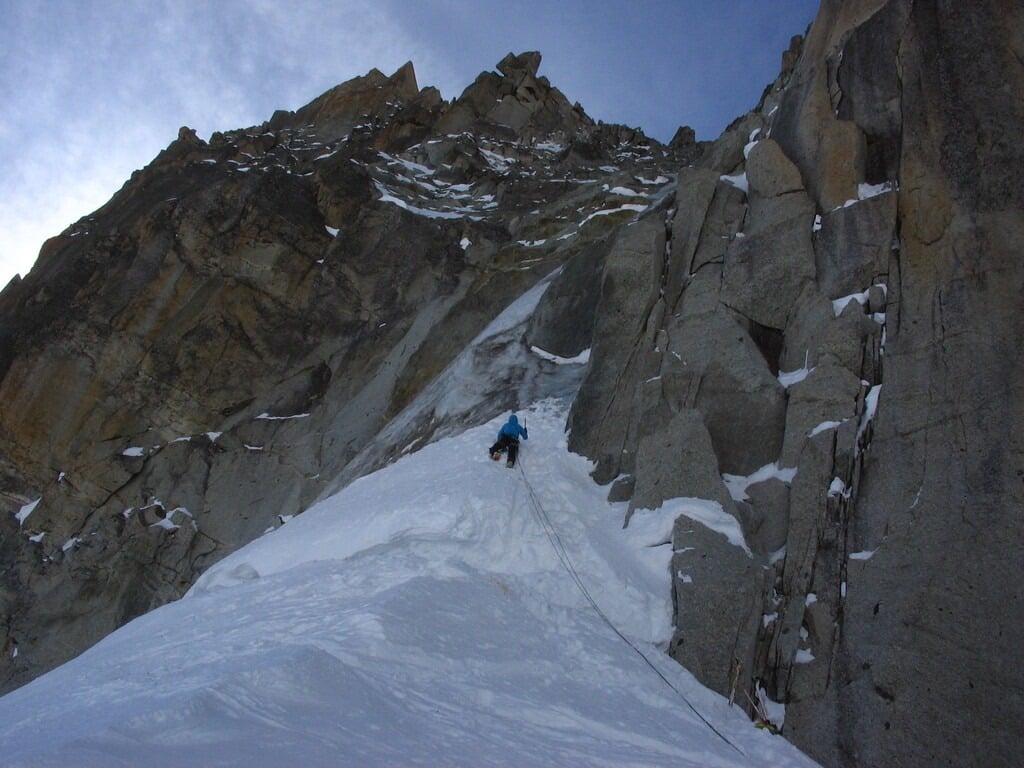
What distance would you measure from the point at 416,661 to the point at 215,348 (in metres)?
29.6

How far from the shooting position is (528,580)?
1081cm

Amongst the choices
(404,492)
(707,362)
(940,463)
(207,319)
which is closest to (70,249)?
(207,319)

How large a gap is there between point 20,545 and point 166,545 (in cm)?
755

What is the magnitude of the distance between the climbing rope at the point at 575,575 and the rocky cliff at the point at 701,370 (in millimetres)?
692

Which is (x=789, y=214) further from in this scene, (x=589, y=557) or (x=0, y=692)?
(x=0, y=692)

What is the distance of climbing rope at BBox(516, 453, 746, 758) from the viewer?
834 centimetres

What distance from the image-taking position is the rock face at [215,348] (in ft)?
98.1

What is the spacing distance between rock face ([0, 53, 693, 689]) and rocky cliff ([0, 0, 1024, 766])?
6.0 inches

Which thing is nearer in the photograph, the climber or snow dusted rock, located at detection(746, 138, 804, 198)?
the climber

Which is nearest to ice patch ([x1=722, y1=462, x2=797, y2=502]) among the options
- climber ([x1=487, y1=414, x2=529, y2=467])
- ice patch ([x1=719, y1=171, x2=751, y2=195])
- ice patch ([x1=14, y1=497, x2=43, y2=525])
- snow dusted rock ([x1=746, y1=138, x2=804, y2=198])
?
climber ([x1=487, y1=414, x2=529, y2=467])

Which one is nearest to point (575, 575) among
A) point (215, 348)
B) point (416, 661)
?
point (416, 661)

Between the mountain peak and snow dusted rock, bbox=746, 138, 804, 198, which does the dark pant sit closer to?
snow dusted rock, bbox=746, 138, 804, 198

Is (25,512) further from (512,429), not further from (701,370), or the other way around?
(701,370)

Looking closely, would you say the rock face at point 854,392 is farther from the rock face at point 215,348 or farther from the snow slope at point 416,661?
the rock face at point 215,348
